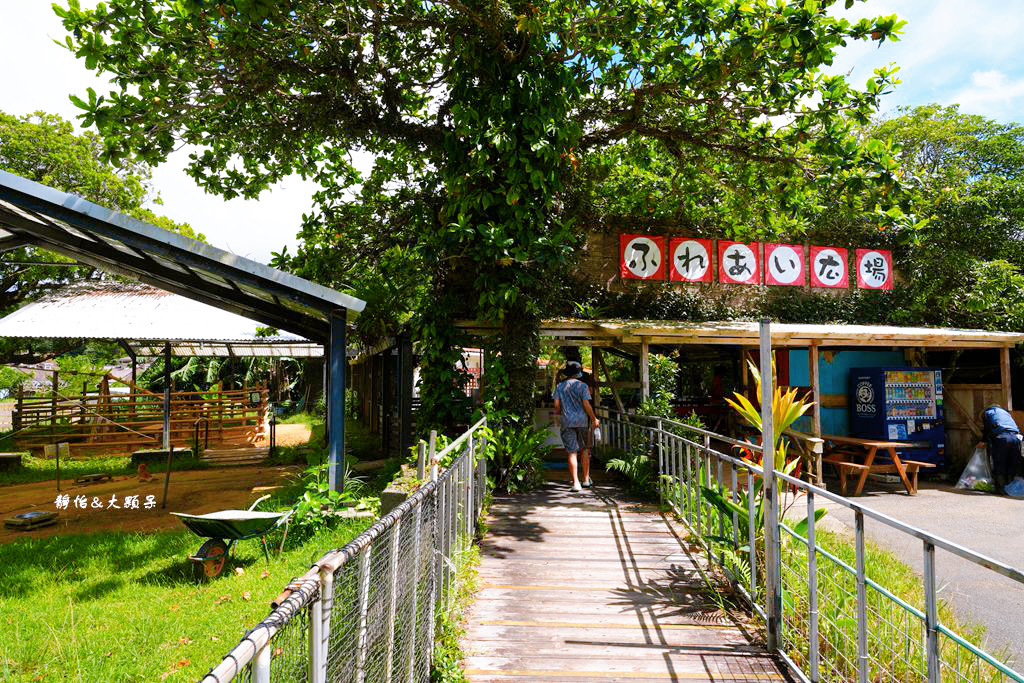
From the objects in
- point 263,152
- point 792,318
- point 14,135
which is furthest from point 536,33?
point 14,135

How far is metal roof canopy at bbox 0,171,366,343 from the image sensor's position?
617 cm

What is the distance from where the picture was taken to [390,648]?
2.80 metres

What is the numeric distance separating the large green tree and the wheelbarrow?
3.86m

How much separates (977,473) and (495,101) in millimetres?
11506

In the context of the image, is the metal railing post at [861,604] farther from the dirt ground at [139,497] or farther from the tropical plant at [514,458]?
the dirt ground at [139,497]

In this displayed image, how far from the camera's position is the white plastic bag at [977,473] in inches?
447

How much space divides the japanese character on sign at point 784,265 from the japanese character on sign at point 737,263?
30cm

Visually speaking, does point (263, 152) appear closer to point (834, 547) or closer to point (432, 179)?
point (432, 179)

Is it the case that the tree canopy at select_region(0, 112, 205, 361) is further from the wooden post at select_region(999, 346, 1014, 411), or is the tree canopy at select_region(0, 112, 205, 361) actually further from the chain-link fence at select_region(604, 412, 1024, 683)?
the wooden post at select_region(999, 346, 1014, 411)

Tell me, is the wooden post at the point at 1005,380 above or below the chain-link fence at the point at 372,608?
above

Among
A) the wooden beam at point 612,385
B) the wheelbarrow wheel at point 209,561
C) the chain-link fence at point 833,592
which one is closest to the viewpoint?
the chain-link fence at point 833,592

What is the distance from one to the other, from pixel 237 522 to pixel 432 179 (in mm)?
7678

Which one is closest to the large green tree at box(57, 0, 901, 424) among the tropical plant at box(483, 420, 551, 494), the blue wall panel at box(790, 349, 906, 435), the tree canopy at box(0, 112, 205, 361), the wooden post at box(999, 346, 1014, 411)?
the tropical plant at box(483, 420, 551, 494)

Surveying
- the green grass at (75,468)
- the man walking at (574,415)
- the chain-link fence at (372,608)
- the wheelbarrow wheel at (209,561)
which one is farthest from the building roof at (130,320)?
the chain-link fence at (372,608)
